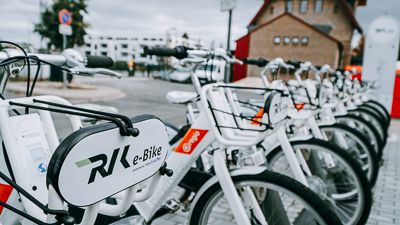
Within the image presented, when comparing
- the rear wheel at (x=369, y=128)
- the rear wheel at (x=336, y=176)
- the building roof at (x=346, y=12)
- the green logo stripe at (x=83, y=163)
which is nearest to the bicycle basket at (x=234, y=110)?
the rear wheel at (x=336, y=176)

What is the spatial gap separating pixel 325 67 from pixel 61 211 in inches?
154

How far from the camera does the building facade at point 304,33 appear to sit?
105 feet

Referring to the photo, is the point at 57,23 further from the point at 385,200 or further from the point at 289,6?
the point at 289,6

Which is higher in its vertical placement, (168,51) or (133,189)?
(168,51)

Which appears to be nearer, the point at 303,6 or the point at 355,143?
the point at 355,143

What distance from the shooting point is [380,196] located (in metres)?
4.01

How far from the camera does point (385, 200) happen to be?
3.89 metres

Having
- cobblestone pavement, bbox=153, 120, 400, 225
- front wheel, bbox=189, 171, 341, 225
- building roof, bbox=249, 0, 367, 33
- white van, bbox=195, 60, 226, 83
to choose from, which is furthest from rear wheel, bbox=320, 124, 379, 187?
building roof, bbox=249, 0, 367, 33

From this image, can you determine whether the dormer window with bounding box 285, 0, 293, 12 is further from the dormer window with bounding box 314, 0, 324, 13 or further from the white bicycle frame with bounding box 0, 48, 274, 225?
the white bicycle frame with bounding box 0, 48, 274, 225

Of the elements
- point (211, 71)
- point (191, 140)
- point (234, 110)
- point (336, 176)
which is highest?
point (211, 71)

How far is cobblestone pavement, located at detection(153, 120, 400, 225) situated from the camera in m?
3.19

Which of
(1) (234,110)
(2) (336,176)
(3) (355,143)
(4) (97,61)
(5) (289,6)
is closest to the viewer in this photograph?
(4) (97,61)

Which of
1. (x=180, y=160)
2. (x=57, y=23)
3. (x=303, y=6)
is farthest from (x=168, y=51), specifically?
(x=303, y=6)

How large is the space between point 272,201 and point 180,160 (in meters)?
0.61
